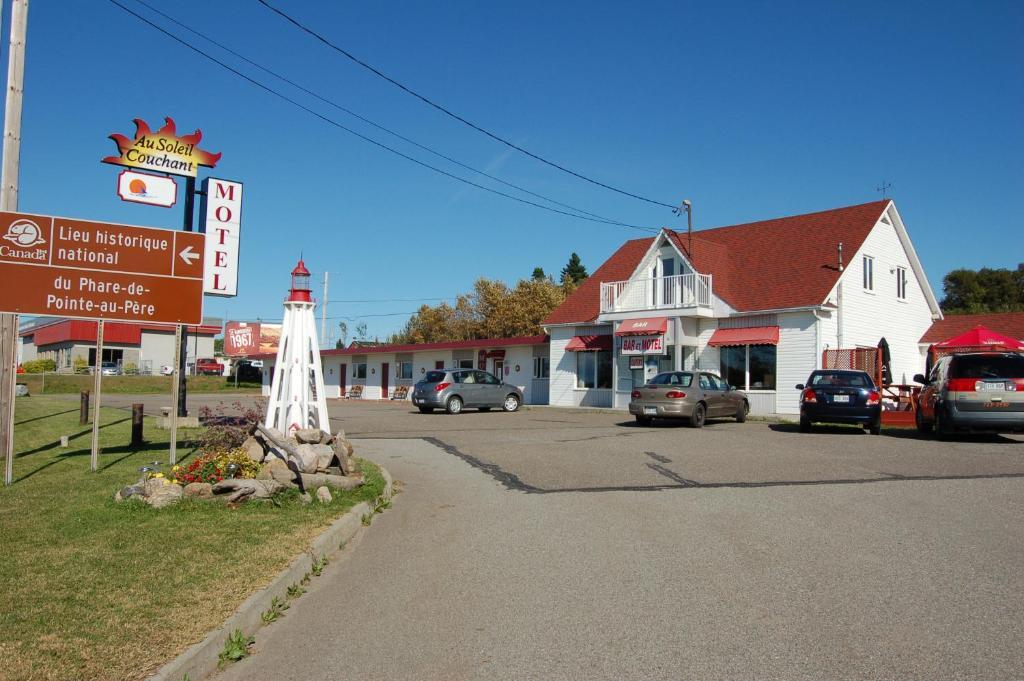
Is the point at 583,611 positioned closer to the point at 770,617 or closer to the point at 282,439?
the point at 770,617

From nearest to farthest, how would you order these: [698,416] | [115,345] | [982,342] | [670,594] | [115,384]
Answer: [670,594], [698,416], [982,342], [115,384], [115,345]

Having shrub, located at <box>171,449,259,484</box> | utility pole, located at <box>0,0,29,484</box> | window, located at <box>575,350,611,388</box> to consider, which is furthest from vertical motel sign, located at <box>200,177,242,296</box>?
window, located at <box>575,350,611,388</box>

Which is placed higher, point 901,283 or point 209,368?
point 901,283

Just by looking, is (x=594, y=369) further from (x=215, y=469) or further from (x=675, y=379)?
(x=215, y=469)

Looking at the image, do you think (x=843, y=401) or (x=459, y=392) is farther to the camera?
(x=459, y=392)

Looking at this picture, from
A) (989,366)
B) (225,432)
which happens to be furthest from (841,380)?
(225,432)

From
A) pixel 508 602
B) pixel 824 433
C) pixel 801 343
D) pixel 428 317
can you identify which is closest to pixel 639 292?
pixel 801 343

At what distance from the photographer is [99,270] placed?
11.0m

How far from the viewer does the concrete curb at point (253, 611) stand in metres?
4.31

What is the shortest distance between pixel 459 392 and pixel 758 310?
35.0 ft

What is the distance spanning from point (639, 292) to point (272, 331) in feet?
151

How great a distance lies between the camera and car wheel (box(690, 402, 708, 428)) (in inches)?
798

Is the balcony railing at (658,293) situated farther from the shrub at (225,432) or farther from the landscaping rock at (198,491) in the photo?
the landscaping rock at (198,491)

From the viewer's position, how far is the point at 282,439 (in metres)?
10.2
